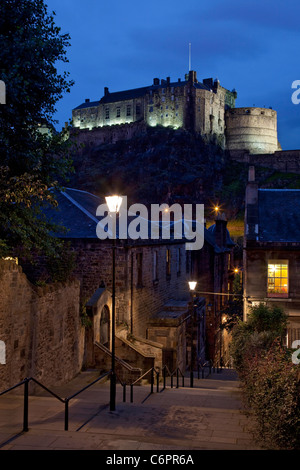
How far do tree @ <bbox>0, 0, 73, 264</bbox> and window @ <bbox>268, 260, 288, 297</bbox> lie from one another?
9696 millimetres

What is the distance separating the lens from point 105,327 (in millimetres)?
18219

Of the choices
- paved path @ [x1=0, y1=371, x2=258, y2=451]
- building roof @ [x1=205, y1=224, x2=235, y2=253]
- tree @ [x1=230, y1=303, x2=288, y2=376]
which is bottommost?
paved path @ [x1=0, y1=371, x2=258, y2=451]

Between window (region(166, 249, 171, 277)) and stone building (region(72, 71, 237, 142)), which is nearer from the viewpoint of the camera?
window (region(166, 249, 171, 277))

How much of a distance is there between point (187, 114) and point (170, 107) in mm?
4720

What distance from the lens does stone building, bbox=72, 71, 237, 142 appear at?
101062mm

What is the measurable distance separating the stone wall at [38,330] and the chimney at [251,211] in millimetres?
8028

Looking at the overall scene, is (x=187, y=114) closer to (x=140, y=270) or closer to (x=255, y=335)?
(x=140, y=270)

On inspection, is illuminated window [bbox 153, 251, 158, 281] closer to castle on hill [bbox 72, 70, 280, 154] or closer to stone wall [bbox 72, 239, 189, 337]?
stone wall [bbox 72, 239, 189, 337]

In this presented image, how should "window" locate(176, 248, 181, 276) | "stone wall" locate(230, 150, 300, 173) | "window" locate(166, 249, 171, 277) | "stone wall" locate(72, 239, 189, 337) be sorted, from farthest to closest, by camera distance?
1. "stone wall" locate(230, 150, 300, 173)
2. "window" locate(176, 248, 181, 276)
3. "window" locate(166, 249, 171, 277)
4. "stone wall" locate(72, 239, 189, 337)

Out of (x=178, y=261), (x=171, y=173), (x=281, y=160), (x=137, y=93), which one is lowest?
(x=178, y=261)

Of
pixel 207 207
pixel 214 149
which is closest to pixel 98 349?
pixel 207 207

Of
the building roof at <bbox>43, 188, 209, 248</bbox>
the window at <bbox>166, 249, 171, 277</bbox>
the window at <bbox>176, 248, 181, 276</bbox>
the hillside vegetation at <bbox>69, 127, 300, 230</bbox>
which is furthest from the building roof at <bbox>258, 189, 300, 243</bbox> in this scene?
the hillside vegetation at <bbox>69, 127, 300, 230</bbox>

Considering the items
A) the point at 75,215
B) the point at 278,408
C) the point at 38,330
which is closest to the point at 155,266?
the point at 75,215

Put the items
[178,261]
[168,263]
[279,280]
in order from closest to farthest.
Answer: [279,280], [168,263], [178,261]
